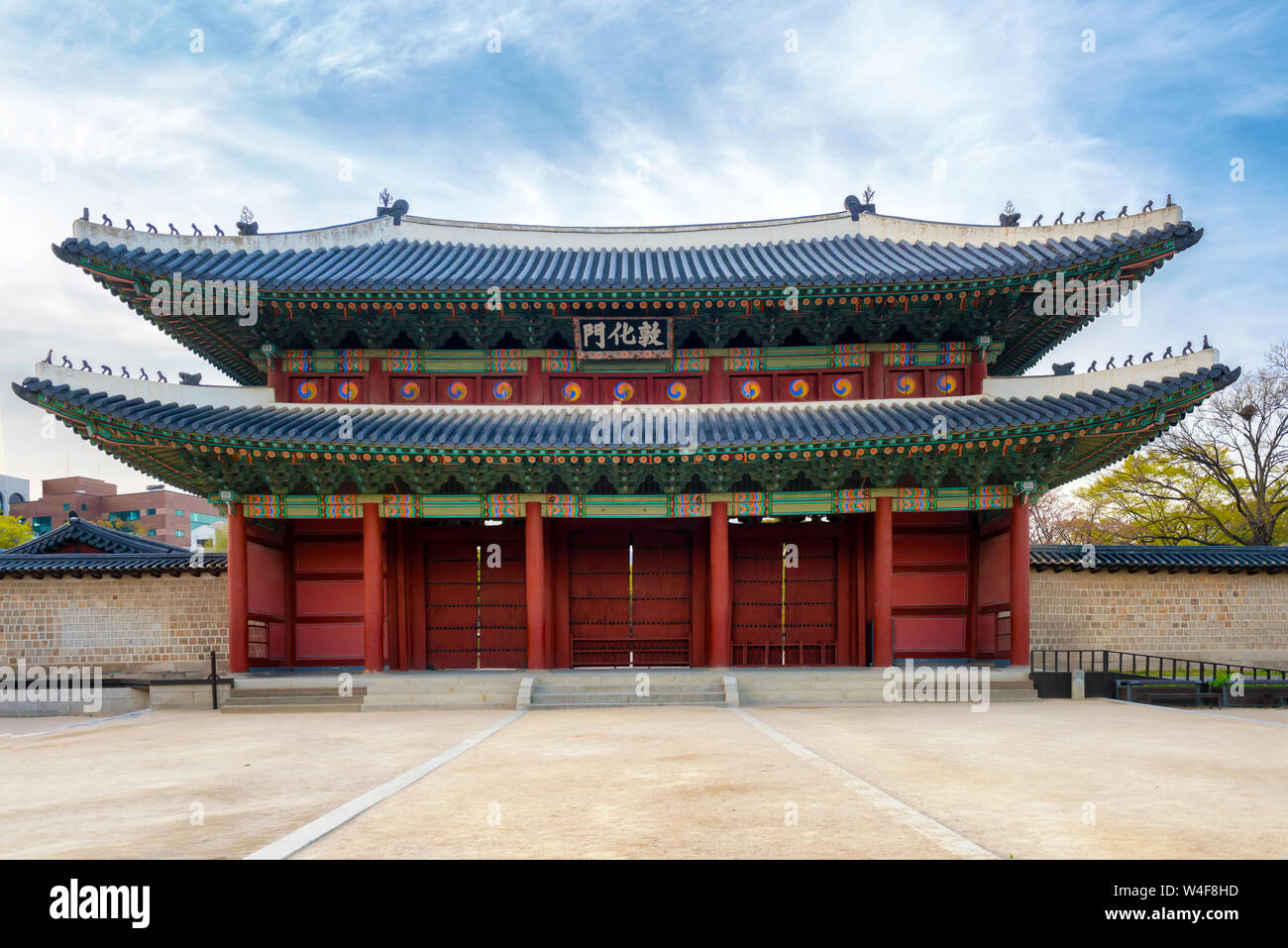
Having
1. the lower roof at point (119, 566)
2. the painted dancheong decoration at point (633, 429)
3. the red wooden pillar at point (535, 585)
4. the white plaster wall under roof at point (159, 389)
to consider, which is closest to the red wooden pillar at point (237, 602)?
the painted dancheong decoration at point (633, 429)

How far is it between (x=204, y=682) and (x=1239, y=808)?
16.3 m

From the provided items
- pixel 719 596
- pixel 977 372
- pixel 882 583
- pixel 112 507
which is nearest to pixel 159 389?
pixel 719 596

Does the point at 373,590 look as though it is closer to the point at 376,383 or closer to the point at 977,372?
the point at 376,383

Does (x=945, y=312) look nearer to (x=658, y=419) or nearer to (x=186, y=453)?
(x=658, y=419)

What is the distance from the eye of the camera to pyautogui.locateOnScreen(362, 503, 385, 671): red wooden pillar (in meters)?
16.8

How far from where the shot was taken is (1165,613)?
20.0m

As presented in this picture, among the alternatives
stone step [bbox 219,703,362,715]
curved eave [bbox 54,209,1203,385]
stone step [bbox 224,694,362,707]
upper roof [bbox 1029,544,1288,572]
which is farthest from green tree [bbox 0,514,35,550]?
upper roof [bbox 1029,544,1288,572]

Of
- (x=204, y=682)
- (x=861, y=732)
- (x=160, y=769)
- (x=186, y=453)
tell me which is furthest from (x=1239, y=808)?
(x=186, y=453)

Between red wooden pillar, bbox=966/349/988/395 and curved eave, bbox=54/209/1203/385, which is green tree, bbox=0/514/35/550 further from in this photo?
red wooden pillar, bbox=966/349/988/395

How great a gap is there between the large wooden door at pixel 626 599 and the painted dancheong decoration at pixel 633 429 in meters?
0.07

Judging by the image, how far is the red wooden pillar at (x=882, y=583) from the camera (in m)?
16.9

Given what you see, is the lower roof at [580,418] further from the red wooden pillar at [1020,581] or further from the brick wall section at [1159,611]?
the brick wall section at [1159,611]

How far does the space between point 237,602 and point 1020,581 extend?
627 inches

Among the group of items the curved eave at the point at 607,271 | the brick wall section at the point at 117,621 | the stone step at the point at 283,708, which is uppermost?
the curved eave at the point at 607,271
